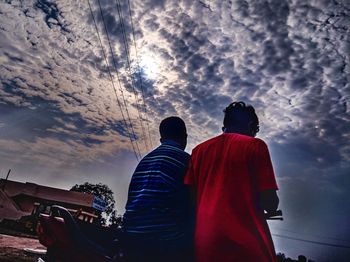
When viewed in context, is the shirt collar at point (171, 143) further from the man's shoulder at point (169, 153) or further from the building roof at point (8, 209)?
the building roof at point (8, 209)

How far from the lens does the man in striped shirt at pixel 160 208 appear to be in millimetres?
1791

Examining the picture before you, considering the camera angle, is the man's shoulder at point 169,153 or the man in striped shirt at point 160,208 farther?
the man's shoulder at point 169,153

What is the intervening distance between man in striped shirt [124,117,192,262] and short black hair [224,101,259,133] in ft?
1.89

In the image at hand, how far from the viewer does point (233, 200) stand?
172cm

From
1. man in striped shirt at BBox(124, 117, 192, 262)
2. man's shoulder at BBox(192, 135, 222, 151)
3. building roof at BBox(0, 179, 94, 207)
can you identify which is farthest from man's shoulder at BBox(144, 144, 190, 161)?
building roof at BBox(0, 179, 94, 207)

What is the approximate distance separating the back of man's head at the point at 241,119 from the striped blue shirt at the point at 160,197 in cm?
57

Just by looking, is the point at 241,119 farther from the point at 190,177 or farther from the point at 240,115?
the point at 190,177

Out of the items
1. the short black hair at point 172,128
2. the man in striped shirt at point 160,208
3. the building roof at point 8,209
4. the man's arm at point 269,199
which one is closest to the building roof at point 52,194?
the building roof at point 8,209

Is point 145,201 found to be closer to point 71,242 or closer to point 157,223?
point 157,223

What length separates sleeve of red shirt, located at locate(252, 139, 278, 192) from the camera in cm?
171

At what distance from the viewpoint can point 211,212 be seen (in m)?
1.72

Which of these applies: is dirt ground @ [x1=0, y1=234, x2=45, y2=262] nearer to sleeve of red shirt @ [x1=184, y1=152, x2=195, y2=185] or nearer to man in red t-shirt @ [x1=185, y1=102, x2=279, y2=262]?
sleeve of red shirt @ [x1=184, y1=152, x2=195, y2=185]

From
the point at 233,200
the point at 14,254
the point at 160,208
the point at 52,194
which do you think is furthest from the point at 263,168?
the point at 52,194

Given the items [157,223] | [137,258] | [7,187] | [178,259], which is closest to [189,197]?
[157,223]
